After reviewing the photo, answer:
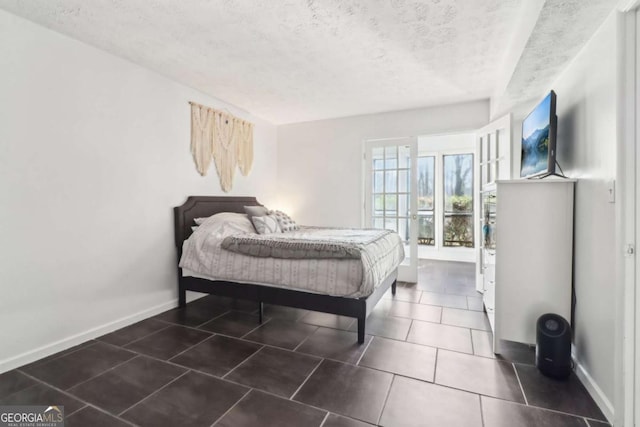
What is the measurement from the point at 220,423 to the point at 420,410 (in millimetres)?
1077

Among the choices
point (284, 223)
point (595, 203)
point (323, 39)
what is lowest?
point (284, 223)

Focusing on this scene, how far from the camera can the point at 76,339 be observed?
2.47m

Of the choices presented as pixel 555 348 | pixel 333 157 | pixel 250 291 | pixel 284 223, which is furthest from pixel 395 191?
pixel 555 348

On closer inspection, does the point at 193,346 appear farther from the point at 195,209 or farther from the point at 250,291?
the point at 195,209

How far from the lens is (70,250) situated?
2447mm

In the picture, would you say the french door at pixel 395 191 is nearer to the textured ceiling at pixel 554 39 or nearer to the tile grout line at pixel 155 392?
the textured ceiling at pixel 554 39

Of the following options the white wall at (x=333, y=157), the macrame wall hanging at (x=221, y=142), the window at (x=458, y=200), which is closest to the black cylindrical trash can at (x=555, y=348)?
the white wall at (x=333, y=157)

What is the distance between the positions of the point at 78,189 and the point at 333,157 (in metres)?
3.38

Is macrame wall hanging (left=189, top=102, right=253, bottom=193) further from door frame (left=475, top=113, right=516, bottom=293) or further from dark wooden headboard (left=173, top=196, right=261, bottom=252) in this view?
door frame (left=475, top=113, right=516, bottom=293)

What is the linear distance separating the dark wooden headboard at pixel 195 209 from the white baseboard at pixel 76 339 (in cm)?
68

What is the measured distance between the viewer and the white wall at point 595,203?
162 centimetres

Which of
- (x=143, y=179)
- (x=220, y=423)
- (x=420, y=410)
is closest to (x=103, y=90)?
(x=143, y=179)

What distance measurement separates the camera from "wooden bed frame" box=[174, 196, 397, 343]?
98.4 inches

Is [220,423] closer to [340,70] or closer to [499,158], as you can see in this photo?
[340,70]
